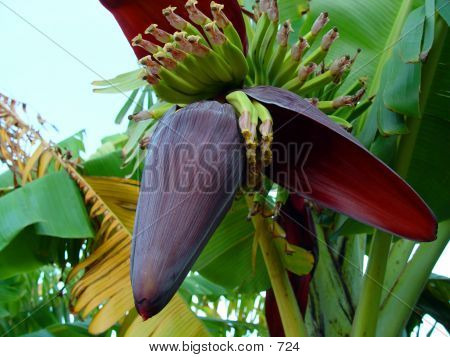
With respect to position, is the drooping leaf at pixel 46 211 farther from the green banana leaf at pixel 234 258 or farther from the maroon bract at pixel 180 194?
the maroon bract at pixel 180 194

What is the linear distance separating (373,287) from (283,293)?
157 mm

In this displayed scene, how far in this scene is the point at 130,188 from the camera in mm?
1277

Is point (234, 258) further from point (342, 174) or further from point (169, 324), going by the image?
point (342, 174)

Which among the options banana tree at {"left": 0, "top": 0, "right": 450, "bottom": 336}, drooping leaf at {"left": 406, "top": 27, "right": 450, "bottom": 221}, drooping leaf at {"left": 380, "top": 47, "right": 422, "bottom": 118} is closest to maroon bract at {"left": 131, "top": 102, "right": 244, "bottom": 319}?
banana tree at {"left": 0, "top": 0, "right": 450, "bottom": 336}

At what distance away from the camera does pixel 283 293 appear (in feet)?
3.23

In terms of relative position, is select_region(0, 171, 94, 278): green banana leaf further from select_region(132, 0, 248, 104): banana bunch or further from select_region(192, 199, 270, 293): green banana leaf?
select_region(132, 0, 248, 104): banana bunch

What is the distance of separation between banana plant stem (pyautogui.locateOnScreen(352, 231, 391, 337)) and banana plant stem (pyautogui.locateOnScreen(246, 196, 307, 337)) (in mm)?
105

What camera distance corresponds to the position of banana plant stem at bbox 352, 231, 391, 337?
963mm

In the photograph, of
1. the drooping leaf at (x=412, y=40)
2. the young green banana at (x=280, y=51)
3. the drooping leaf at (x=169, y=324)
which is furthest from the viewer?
the drooping leaf at (x=169, y=324)

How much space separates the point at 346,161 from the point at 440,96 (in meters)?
0.46

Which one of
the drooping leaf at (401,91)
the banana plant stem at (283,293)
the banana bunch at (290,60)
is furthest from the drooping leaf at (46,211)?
the drooping leaf at (401,91)

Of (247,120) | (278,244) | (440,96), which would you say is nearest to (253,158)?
(247,120)

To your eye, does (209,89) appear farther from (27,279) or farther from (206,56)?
(27,279)

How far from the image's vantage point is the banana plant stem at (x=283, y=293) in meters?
0.97
